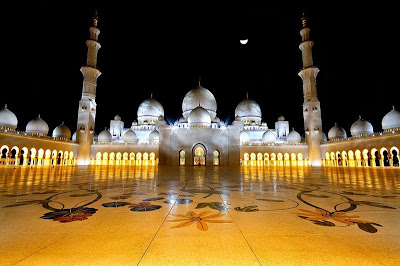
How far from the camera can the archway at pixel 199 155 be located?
23.2 m

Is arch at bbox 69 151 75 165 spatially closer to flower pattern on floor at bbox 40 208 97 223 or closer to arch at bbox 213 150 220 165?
arch at bbox 213 150 220 165

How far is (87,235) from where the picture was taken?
71.4 inches

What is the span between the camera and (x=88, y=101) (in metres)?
25.7

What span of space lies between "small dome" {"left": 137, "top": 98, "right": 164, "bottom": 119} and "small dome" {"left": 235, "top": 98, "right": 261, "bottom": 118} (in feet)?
44.1

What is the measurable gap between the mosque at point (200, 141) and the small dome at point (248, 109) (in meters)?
2.49

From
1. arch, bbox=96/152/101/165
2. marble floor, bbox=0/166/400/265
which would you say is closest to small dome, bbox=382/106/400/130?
marble floor, bbox=0/166/400/265

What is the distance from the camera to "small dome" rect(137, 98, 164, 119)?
33.6m

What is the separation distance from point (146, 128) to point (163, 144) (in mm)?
11241

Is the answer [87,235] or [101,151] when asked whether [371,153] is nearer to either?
[87,235]

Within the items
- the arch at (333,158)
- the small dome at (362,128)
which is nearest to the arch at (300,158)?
the arch at (333,158)

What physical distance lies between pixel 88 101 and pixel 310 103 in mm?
28083

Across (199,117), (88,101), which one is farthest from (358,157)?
(88,101)

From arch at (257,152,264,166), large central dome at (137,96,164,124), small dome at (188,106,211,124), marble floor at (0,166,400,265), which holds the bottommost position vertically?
marble floor at (0,166,400,265)

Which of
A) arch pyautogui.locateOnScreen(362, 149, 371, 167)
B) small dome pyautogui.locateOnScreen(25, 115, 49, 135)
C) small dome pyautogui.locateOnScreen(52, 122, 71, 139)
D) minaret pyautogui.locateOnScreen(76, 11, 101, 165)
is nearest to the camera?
arch pyautogui.locateOnScreen(362, 149, 371, 167)
